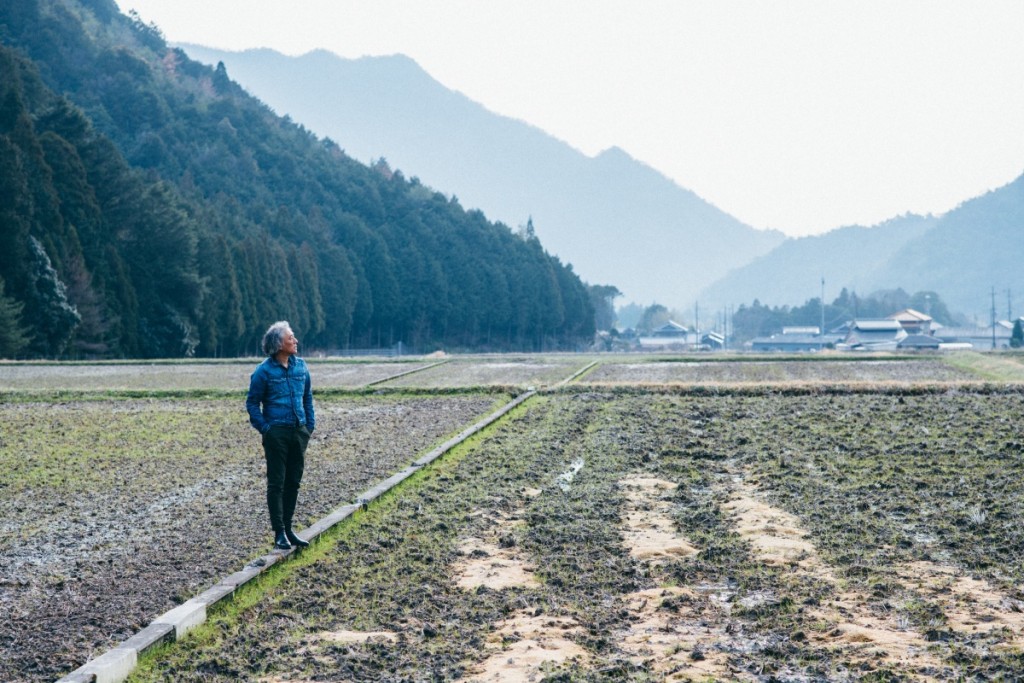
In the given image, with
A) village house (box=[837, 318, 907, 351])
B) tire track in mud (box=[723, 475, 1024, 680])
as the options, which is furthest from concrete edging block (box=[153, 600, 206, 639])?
village house (box=[837, 318, 907, 351])

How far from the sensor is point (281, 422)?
8883 mm

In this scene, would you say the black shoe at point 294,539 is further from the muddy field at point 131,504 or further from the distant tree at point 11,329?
the distant tree at point 11,329

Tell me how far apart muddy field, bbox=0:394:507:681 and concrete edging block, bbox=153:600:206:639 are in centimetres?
20

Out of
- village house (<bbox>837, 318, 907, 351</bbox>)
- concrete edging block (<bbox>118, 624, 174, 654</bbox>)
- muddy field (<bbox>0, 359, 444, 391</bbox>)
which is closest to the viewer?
concrete edging block (<bbox>118, 624, 174, 654</bbox>)

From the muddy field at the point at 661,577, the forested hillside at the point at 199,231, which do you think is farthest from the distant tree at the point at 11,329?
the muddy field at the point at 661,577

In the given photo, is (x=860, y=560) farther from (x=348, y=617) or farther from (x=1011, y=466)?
(x=1011, y=466)

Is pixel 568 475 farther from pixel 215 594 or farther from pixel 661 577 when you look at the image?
pixel 215 594

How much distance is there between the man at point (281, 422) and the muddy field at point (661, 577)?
1.88 ft

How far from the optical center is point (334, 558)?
8688 millimetres

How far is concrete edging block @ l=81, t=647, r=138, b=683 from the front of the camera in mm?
5742

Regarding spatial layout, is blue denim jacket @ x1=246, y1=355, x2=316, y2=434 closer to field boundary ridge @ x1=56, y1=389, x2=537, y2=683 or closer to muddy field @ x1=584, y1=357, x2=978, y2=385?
field boundary ridge @ x1=56, y1=389, x2=537, y2=683

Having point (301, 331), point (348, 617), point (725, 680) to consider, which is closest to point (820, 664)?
point (725, 680)

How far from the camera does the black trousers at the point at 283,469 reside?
347 inches

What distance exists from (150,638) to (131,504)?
4.84 meters
